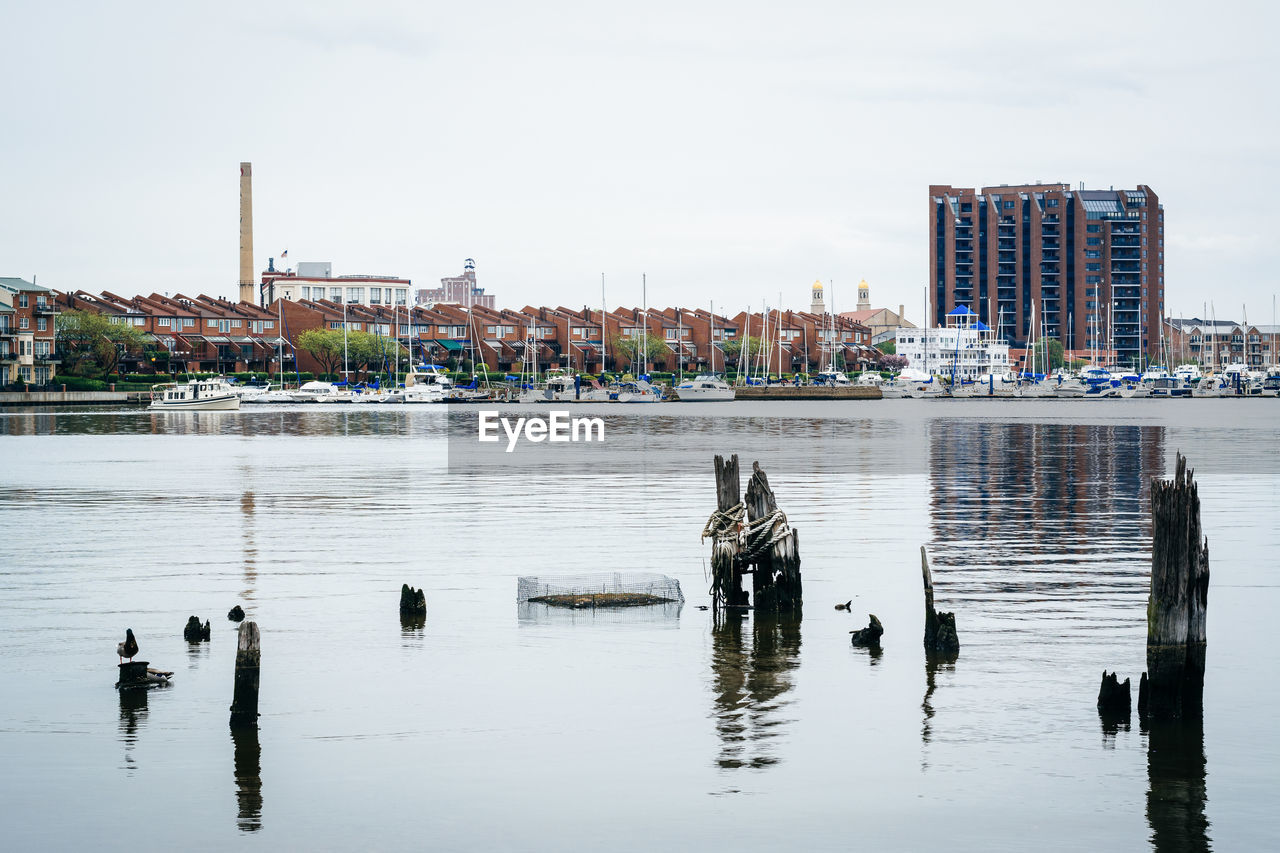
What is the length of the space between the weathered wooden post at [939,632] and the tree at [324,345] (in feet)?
578

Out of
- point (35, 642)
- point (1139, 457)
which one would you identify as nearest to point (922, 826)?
point (35, 642)

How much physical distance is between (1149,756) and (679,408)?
152 metres

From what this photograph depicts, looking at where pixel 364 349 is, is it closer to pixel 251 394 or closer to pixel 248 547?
pixel 251 394

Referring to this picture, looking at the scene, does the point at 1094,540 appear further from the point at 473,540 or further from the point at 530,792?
the point at 530,792

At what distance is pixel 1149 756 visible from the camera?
58.5ft

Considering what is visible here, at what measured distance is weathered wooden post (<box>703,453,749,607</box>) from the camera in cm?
2666

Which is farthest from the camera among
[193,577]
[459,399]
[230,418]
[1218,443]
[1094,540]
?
[459,399]

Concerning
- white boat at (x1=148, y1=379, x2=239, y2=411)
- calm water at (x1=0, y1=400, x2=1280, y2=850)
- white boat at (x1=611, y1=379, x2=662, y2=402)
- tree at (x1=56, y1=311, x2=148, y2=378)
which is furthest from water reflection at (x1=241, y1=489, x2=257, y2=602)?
white boat at (x1=611, y1=379, x2=662, y2=402)

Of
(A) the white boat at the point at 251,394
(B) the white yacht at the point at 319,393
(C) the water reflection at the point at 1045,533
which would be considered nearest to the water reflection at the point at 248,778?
(C) the water reflection at the point at 1045,533

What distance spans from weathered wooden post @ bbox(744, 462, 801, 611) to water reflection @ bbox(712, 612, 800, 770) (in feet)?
1.35

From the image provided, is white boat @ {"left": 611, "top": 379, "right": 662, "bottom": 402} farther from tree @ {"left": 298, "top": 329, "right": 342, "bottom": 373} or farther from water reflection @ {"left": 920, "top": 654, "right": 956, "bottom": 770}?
water reflection @ {"left": 920, "top": 654, "right": 956, "bottom": 770}

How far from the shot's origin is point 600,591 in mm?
28250

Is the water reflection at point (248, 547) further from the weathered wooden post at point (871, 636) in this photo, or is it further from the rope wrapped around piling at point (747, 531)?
the weathered wooden post at point (871, 636)

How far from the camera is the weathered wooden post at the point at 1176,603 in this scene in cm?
1764
